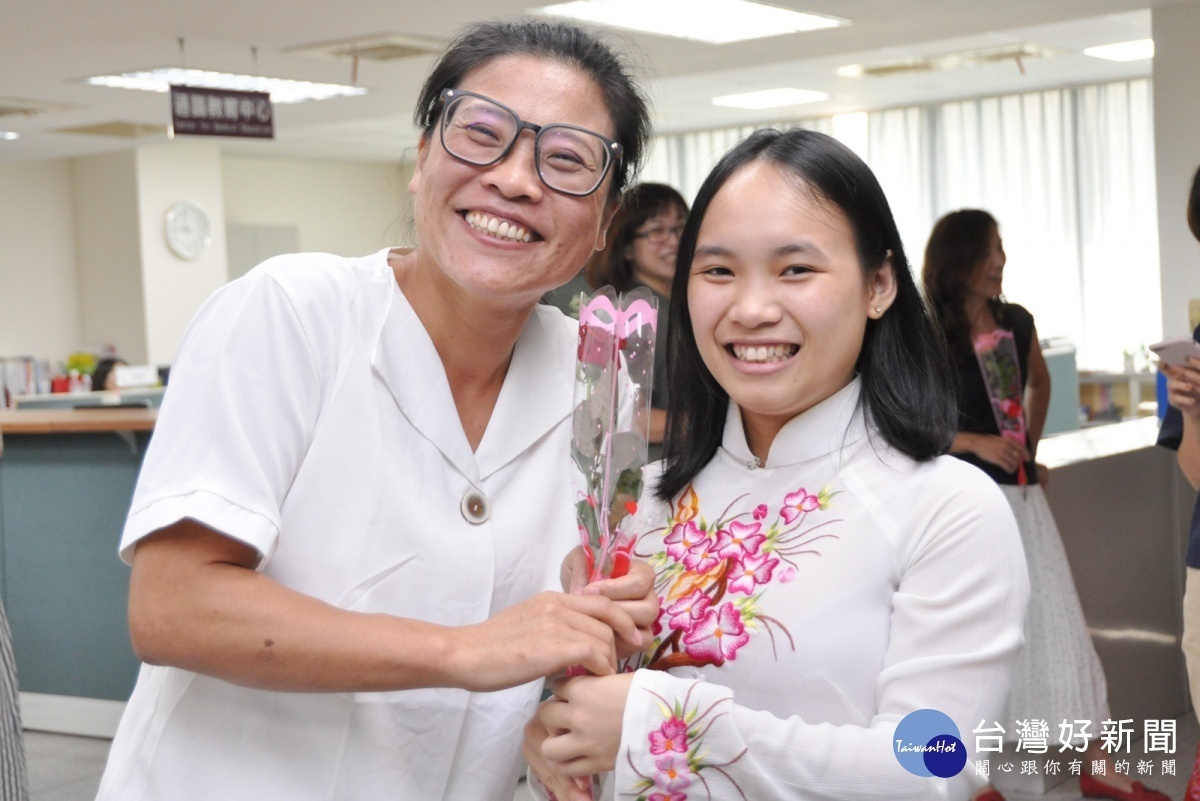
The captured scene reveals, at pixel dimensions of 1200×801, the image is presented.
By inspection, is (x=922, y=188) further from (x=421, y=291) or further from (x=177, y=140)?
(x=421, y=291)

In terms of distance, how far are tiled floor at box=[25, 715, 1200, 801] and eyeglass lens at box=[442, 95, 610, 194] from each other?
9.89 feet

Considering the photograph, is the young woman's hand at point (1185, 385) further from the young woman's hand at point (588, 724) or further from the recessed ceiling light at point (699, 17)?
the recessed ceiling light at point (699, 17)

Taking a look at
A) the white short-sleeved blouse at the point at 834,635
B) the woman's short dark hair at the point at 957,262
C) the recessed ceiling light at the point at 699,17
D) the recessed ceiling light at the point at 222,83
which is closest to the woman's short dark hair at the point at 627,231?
the woman's short dark hair at the point at 957,262

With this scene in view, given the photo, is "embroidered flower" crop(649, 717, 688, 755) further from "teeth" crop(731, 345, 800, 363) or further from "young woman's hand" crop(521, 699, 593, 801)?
"teeth" crop(731, 345, 800, 363)

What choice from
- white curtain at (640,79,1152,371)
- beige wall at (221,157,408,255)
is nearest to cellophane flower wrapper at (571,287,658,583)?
white curtain at (640,79,1152,371)

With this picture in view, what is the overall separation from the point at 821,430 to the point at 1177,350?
168 centimetres

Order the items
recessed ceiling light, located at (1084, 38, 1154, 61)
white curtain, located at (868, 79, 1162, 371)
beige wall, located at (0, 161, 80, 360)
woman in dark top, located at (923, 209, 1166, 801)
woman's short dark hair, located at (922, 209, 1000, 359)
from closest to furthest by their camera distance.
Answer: woman in dark top, located at (923, 209, 1166, 801), woman's short dark hair, located at (922, 209, 1000, 359), recessed ceiling light, located at (1084, 38, 1154, 61), white curtain, located at (868, 79, 1162, 371), beige wall, located at (0, 161, 80, 360)

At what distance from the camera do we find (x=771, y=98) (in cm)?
1088

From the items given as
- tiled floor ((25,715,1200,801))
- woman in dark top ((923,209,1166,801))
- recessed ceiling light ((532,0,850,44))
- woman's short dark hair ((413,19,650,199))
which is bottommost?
tiled floor ((25,715,1200,801))

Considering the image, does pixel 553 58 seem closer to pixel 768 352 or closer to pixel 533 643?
pixel 768 352

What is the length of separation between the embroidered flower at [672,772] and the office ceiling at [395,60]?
4.56 meters

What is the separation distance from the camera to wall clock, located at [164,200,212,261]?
11750 millimetres

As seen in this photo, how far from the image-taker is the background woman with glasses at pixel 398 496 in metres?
1.18

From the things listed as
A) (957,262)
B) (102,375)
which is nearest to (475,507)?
(957,262)
